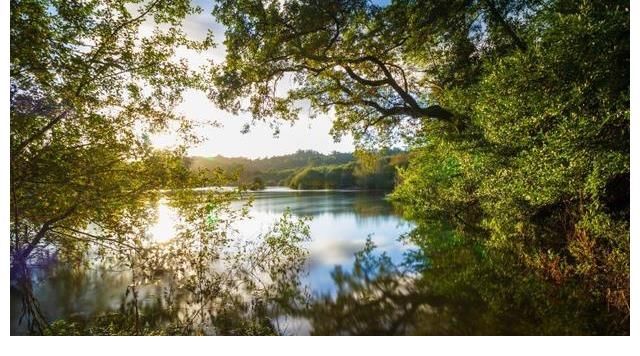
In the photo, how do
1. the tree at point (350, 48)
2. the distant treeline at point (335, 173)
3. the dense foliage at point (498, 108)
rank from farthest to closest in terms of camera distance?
1. the distant treeline at point (335, 173)
2. the tree at point (350, 48)
3. the dense foliage at point (498, 108)

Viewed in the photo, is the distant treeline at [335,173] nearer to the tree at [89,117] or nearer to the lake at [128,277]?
the lake at [128,277]

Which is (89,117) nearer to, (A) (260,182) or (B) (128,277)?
(A) (260,182)

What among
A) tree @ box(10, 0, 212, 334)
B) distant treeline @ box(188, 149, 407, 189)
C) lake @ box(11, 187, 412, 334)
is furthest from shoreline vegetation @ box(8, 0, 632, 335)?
distant treeline @ box(188, 149, 407, 189)

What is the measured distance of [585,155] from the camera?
20.5 ft

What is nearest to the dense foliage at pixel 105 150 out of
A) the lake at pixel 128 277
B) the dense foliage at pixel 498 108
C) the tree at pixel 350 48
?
the lake at pixel 128 277

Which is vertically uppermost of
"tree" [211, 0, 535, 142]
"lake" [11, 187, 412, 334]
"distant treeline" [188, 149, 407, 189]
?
"tree" [211, 0, 535, 142]

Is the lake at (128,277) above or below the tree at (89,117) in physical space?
below

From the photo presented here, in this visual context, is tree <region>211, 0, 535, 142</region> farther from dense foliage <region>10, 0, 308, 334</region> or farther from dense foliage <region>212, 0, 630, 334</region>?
dense foliage <region>10, 0, 308, 334</region>

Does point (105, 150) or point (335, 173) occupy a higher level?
point (105, 150)

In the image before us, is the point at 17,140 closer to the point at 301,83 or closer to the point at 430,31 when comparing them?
the point at 301,83

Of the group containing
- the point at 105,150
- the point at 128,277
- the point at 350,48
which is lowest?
the point at 128,277

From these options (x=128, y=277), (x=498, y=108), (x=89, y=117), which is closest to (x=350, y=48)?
(x=498, y=108)
